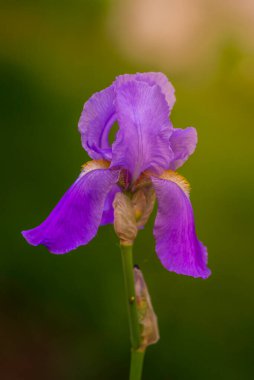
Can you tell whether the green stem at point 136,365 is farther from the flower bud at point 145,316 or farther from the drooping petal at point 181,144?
the drooping petal at point 181,144

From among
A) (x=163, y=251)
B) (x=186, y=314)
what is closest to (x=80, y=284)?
(x=186, y=314)

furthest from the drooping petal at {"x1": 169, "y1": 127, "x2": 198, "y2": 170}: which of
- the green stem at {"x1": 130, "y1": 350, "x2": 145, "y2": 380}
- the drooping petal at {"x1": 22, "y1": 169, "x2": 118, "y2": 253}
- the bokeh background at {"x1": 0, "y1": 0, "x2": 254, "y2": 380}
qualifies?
the bokeh background at {"x1": 0, "y1": 0, "x2": 254, "y2": 380}

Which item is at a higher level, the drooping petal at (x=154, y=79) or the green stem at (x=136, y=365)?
the drooping petal at (x=154, y=79)

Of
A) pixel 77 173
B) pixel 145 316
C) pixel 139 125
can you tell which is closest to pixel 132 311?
pixel 145 316

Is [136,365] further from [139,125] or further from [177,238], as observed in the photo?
[139,125]

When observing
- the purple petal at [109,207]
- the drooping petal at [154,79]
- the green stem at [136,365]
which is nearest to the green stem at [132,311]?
the green stem at [136,365]

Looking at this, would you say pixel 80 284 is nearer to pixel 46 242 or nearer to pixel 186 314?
pixel 186 314
